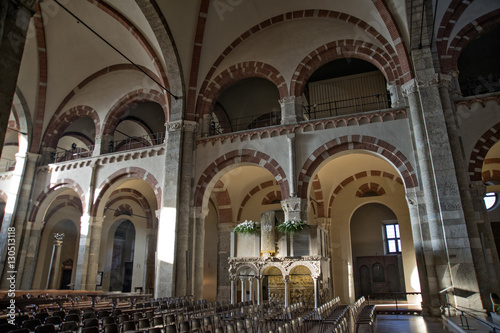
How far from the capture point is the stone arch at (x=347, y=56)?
38.9 ft

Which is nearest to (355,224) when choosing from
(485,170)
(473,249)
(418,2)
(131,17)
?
(485,170)

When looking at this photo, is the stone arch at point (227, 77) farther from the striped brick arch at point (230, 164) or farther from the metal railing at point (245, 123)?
the metal railing at point (245, 123)

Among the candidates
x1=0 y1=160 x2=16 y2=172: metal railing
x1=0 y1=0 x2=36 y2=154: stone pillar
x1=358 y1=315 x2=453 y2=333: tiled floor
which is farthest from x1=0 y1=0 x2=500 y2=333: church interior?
x1=0 y1=160 x2=16 y2=172: metal railing

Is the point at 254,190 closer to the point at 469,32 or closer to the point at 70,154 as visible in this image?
the point at 70,154

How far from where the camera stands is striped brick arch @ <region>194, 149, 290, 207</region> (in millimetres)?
12477

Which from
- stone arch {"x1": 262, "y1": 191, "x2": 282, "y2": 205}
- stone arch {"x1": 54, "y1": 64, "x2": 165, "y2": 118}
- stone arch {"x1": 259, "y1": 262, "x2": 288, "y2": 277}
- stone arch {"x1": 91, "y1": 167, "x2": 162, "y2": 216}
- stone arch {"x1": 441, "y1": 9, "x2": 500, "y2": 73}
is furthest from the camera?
stone arch {"x1": 262, "y1": 191, "x2": 282, "y2": 205}

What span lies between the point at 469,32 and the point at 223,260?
13049 millimetres

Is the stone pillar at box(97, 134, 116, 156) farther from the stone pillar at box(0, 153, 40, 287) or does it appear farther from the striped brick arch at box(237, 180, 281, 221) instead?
the striped brick arch at box(237, 180, 281, 221)

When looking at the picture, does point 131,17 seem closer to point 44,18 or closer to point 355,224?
point 44,18

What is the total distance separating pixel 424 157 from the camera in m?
10.0

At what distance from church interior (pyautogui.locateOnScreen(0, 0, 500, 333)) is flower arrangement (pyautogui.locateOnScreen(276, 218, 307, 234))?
1.8 inches

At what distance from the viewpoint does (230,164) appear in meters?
13.1

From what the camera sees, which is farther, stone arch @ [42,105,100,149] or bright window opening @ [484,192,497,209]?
stone arch @ [42,105,100,149]

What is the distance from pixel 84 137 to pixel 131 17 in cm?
931
